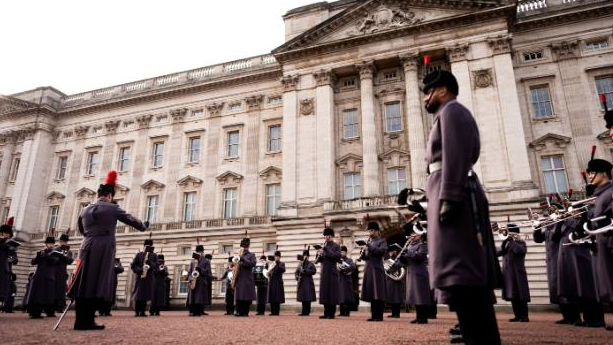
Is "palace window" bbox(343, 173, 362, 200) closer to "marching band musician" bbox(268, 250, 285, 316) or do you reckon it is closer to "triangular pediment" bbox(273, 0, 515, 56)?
"triangular pediment" bbox(273, 0, 515, 56)

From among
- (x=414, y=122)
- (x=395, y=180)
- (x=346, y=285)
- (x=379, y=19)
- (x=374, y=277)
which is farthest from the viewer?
(x=379, y=19)

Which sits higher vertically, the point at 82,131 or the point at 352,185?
the point at 82,131

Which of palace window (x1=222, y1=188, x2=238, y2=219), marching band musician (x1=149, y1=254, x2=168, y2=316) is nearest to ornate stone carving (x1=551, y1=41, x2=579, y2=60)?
palace window (x1=222, y1=188, x2=238, y2=219)

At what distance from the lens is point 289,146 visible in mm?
27078

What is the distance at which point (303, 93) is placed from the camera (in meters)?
28.2

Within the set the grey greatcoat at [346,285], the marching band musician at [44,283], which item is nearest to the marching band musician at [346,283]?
the grey greatcoat at [346,285]

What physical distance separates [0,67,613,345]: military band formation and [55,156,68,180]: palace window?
856 inches

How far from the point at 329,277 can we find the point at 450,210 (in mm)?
9513

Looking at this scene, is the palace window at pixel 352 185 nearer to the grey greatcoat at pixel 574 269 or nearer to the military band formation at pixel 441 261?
the military band formation at pixel 441 261

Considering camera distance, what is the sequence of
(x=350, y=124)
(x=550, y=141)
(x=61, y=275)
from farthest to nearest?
1. (x=350, y=124)
2. (x=550, y=141)
3. (x=61, y=275)

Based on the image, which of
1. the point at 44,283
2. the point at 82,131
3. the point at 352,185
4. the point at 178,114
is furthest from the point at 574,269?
the point at 82,131

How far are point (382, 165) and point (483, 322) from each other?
2313 cm

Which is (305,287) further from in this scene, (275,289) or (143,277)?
(143,277)

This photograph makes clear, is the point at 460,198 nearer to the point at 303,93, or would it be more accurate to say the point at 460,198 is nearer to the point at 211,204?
the point at 303,93
